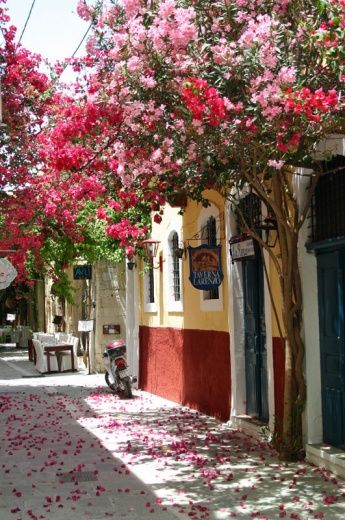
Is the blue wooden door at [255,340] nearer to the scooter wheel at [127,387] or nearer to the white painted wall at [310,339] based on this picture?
the white painted wall at [310,339]

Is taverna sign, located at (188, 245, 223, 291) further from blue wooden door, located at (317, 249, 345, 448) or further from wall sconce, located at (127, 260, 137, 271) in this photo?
wall sconce, located at (127, 260, 137, 271)

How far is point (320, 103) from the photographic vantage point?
228 inches

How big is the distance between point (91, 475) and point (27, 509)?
141 cm

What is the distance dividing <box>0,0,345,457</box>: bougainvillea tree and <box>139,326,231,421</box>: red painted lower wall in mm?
2551

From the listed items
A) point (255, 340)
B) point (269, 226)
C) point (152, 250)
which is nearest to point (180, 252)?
point (152, 250)

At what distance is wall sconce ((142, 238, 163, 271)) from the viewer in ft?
48.4

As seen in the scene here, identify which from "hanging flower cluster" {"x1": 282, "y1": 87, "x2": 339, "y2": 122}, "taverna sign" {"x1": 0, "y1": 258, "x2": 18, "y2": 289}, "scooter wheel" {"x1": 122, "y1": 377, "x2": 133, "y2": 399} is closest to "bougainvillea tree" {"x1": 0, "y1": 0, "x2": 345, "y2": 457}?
"hanging flower cluster" {"x1": 282, "y1": 87, "x2": 339, "y2": 122}

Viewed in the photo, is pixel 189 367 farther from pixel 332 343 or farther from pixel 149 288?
pixel 332 343

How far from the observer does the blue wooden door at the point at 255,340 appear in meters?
10.0

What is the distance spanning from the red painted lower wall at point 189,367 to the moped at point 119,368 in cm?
69

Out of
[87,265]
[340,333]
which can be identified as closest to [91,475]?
[340,333]

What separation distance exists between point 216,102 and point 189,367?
286 inches

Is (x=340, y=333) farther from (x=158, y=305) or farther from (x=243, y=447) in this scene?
(x=158, y=305)

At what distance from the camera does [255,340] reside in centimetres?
1019
